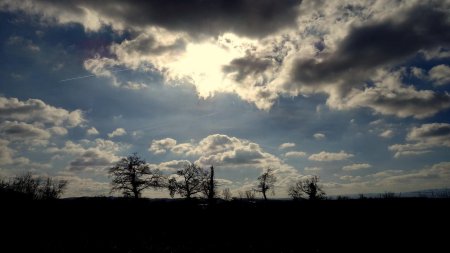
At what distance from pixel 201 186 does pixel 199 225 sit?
42914mm

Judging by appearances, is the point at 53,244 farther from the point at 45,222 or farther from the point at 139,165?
the point at 139,165

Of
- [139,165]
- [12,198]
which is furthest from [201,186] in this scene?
[12,198]

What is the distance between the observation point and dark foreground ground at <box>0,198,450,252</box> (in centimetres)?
1692

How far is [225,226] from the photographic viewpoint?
85.5ft

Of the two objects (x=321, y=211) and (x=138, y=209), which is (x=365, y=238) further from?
(x=138, y=209)

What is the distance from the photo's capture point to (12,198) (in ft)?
86.5

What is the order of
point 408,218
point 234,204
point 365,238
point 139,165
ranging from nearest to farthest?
point 365,238
point 408,218
point 234,204
point 139,165

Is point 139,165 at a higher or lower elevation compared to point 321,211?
higher

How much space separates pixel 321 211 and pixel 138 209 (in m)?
15.9

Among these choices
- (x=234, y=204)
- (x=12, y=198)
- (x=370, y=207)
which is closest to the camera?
(x=370, y=207)

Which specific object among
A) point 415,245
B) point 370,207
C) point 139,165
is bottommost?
point 415,245

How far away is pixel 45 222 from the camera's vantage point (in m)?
25.0

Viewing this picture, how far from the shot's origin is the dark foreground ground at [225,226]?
55.5 ft

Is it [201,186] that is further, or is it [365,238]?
[201,186]
